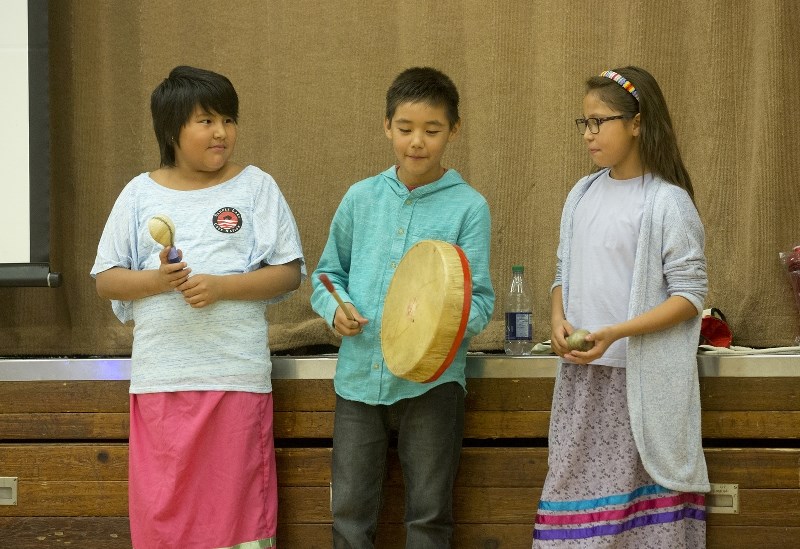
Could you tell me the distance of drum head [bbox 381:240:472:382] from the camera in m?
2.04


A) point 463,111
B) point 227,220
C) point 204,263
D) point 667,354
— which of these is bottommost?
point 667,354

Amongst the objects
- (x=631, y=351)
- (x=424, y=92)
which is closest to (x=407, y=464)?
(x=631, y=351)

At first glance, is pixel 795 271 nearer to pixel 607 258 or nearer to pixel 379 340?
pixel 607 258

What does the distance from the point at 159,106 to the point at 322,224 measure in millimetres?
836

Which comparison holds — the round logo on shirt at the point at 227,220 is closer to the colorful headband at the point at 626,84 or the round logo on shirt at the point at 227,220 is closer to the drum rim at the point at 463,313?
the drum rim at the point at 463,313

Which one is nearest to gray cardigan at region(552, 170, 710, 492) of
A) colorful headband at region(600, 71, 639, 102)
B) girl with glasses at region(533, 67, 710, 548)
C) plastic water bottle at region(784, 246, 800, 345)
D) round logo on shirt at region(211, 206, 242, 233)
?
girl with glasses at region(533, 67, 710, 548)

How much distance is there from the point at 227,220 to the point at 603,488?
1.08 metres

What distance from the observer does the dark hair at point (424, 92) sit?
231cm

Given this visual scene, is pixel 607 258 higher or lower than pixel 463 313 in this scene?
higher

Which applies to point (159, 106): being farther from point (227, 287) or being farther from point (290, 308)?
point (290, 308)

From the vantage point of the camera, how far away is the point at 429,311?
2072 millimetres

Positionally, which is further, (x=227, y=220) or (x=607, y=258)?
(x=227, y=220)

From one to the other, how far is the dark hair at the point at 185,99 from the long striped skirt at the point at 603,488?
1.07 m

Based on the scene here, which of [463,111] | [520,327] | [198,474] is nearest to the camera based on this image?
[198,474]
